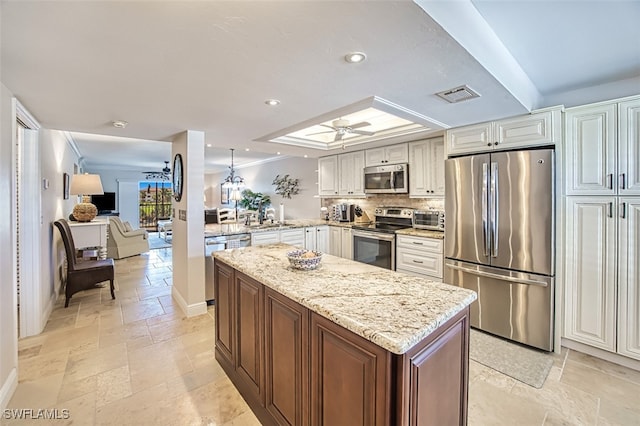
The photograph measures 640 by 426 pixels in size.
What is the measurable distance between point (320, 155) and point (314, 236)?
1.65 metres

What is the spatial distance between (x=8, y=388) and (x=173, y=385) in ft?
3.59

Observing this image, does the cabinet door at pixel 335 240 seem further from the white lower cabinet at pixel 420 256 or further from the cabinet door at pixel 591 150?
the cabinet door at pixel 591 150

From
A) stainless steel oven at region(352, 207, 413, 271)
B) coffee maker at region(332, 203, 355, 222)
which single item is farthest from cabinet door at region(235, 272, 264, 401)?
coffee maker at region(332, 203, 355, 222)

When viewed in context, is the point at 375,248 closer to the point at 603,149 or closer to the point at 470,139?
the point at 470,139

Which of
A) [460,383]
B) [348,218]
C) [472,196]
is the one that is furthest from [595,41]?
[348,218]

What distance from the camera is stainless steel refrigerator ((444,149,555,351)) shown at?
8.45ft

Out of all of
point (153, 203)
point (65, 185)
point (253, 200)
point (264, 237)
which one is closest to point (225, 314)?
point (264, 237)

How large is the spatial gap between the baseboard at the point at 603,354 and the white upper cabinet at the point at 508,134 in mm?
1889

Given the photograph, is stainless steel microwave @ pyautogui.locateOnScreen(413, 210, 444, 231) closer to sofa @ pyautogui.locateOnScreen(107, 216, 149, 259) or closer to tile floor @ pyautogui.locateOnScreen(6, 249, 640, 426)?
tile floor @ pyautogui.locateOnScreen(6, 249, 640, 426)

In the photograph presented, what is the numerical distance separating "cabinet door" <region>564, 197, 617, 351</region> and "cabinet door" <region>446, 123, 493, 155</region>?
0.92 m

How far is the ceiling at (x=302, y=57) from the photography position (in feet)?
4.19

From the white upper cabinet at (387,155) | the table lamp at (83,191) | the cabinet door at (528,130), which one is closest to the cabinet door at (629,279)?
the cabinet door at (528,130)

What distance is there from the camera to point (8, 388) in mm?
1976

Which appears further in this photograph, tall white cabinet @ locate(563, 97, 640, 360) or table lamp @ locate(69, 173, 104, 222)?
table lamp @ locate(69, 173, 104, 222)
